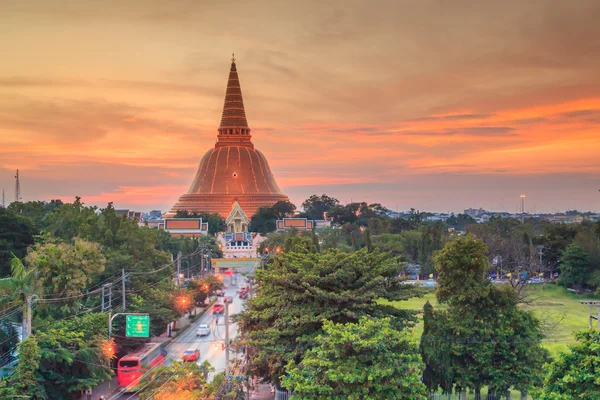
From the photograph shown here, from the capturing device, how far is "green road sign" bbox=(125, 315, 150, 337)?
26.5 meters

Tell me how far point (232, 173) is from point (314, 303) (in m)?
80.5

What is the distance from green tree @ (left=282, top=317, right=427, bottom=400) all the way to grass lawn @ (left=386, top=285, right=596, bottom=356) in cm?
1044

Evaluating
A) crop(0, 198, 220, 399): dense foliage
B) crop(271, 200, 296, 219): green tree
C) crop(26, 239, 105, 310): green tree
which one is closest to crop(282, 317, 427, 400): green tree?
crop(0, 198, 220, 399): dense foliage

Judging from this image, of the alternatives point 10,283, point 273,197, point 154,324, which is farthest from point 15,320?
point 273,197

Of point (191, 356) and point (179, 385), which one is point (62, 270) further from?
point (179, 385)

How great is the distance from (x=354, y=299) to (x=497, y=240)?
44151 mm

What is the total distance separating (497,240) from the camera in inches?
2408

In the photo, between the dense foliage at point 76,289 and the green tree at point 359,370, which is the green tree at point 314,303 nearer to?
the green tree at point 359,370

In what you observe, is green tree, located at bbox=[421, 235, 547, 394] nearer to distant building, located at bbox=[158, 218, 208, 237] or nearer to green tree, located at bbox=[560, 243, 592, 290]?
green tree, located at bbox=[560, 243, 592, 290]

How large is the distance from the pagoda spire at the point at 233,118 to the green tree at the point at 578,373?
88.1 m

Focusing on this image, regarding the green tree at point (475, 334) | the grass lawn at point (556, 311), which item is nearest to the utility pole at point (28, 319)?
the green tree at point (475, 334)

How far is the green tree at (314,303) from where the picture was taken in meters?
20.1

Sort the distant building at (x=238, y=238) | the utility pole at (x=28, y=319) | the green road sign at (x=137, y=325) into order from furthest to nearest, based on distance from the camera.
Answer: the distant building at (x=238, y=238) → the green road sign at (x=137, y=325) → the utility pole at (x=28, y=319)

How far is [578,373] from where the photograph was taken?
45.5 ft
